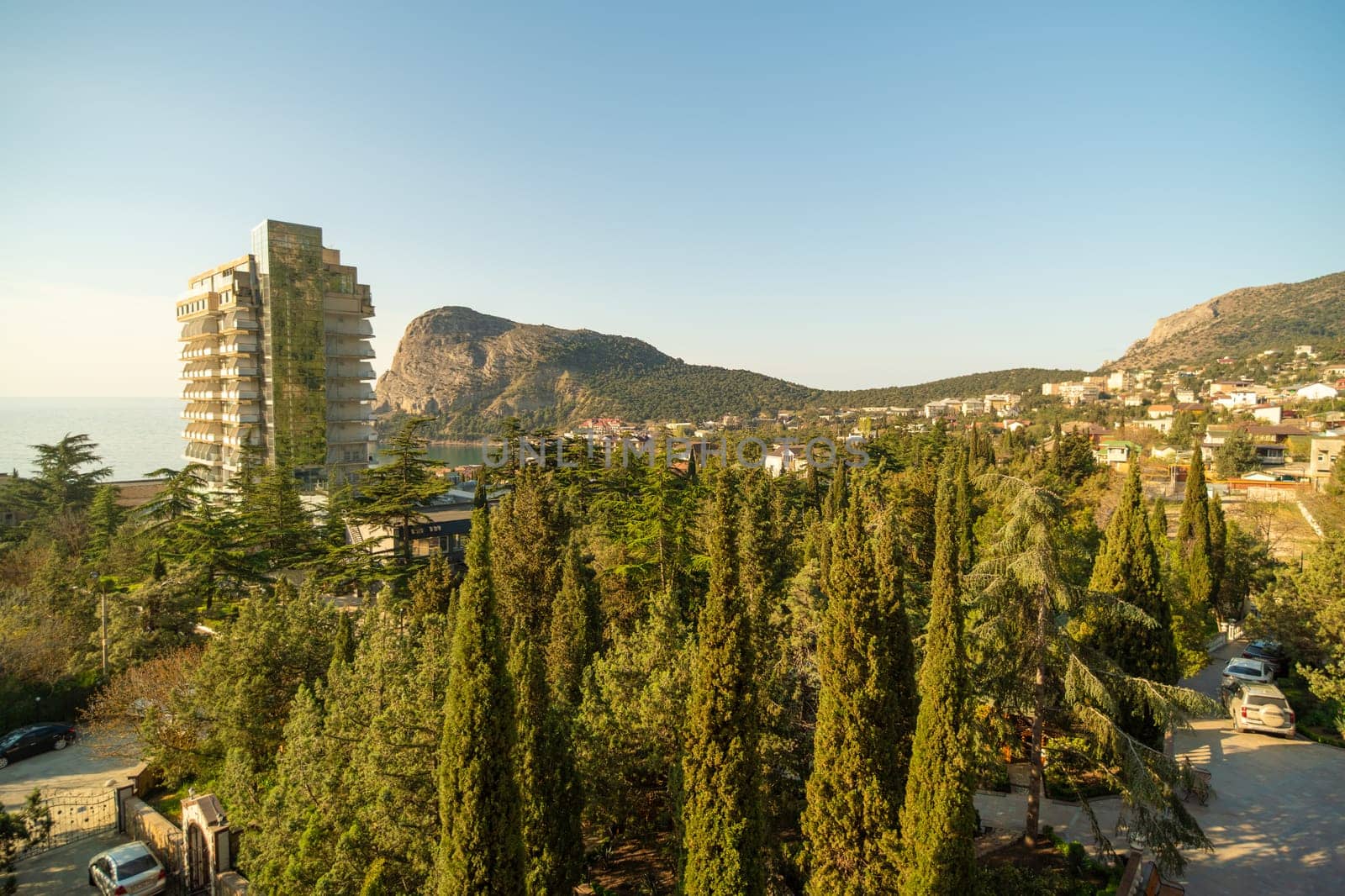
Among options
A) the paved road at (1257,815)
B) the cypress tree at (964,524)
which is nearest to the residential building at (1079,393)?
the cypress tree at (964,524)

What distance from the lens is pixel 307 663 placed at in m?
13.4

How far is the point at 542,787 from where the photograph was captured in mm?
9031

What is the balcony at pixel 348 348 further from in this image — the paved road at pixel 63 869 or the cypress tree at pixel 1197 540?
the cypress tree at pixel 1197 540

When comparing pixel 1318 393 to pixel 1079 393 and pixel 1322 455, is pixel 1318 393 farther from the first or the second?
pixel 1322 455

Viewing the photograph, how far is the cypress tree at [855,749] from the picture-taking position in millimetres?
8523

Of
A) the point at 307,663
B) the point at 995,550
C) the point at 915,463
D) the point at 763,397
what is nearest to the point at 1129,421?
the point at 915,463

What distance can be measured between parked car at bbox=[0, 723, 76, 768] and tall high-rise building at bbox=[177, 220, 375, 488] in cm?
2006

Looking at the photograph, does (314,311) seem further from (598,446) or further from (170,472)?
(598,446)

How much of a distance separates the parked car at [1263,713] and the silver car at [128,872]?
21361mm

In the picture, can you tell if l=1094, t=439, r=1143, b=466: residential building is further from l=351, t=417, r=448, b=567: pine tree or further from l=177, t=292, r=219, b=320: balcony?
l=177, t=292, r=219, b=320: balcony

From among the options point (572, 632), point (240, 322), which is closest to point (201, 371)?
point (240, 322)

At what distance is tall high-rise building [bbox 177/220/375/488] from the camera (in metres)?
37.6

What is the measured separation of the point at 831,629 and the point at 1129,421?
3317 inches

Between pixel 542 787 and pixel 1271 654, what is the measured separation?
22745mm
